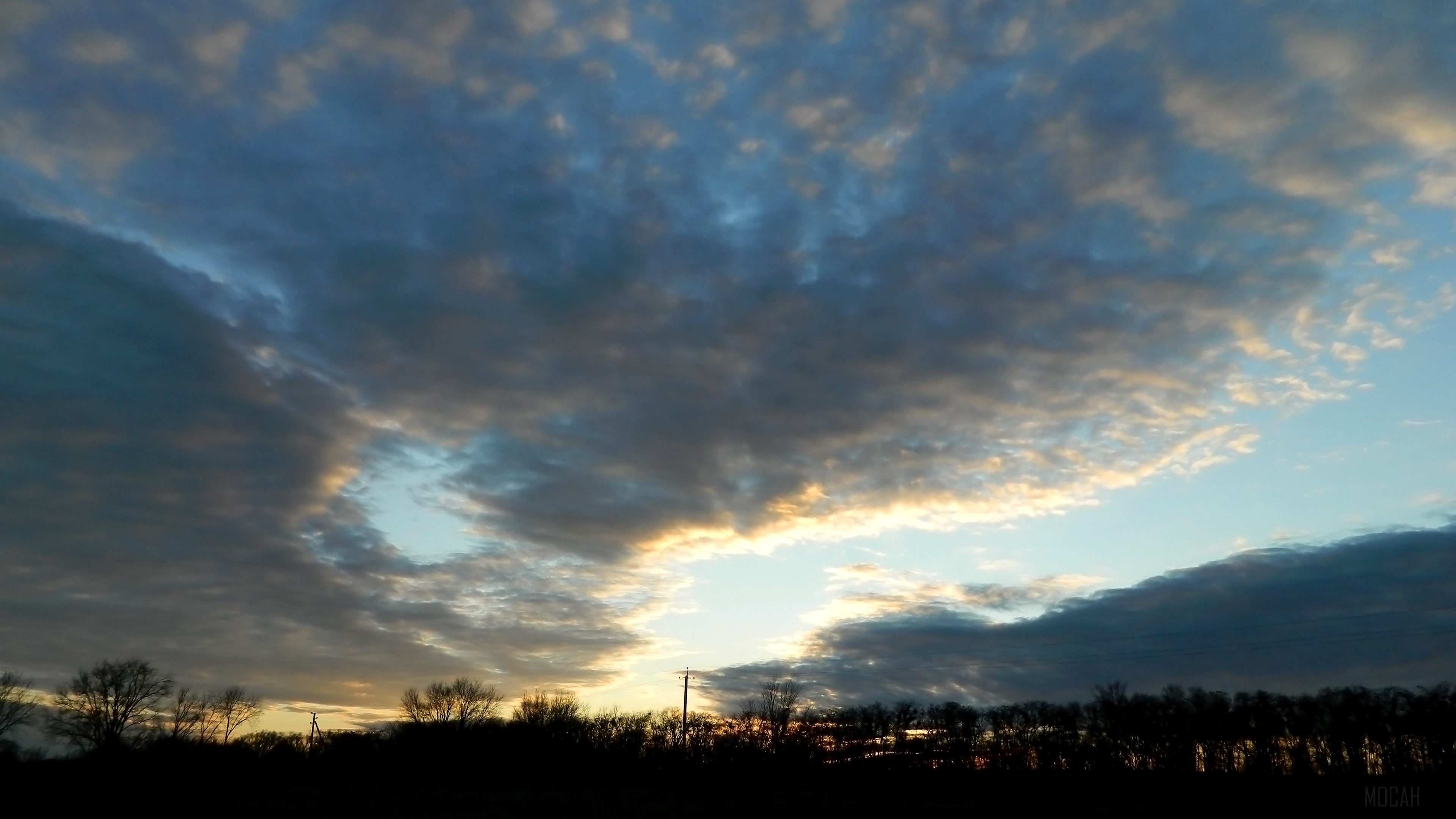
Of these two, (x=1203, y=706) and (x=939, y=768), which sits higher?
(x=1203, y=706)

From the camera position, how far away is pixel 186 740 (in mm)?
151250

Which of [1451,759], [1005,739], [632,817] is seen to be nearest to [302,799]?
[632,817]

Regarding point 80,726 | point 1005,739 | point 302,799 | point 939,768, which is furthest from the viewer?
point 1005,739

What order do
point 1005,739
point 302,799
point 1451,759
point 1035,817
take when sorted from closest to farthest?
point 1035,817 → point 302,799 → point 1451,759 → point 1005,739

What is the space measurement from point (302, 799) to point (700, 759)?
71.1 meters

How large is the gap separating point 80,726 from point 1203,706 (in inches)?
6637

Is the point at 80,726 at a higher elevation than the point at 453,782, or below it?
higher

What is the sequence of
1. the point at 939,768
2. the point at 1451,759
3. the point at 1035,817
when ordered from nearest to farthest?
the point at 1035,817
the point at 1451,759
the point at 939,768

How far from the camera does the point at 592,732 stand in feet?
541

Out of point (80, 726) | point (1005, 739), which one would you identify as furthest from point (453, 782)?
point (1005, 739)

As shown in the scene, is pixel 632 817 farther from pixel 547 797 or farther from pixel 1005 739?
pixel 1005 739

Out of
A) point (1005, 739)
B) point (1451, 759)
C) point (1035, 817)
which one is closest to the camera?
point (1035, 817)

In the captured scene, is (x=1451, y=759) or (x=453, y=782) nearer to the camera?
(x=1451, y=759)

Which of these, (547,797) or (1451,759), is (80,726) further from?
(1451,759)
